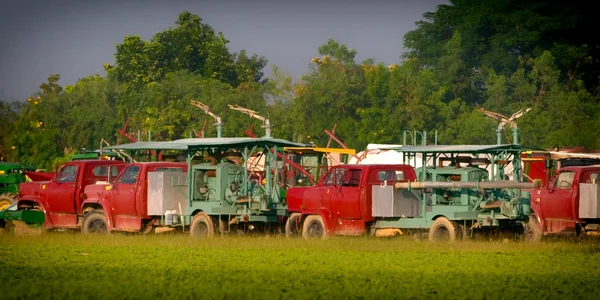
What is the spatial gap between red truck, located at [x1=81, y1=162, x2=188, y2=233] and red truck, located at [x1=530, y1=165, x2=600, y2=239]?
8.87 m

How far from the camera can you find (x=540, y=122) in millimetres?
62344

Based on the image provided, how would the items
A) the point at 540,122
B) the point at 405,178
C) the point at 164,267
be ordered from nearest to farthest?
the point at 164,267 < the point at 405,178 < the point at 540,122

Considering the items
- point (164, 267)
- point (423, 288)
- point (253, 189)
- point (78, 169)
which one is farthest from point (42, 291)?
point (78, 169)

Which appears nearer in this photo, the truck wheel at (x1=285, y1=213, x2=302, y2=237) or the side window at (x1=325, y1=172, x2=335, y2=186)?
the side window at (x1=325, y1=172, x2=335, y2=186)

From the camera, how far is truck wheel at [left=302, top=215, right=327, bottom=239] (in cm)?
3180

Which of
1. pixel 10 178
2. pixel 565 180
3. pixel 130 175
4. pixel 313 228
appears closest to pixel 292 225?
pixel 313 228

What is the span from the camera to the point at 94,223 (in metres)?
34.3

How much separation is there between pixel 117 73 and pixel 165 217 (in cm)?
5938

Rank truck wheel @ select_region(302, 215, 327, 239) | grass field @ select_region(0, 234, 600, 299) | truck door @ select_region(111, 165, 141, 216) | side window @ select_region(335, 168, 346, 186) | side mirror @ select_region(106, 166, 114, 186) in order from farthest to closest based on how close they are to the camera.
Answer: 1. side mirror @ select_region(106, 166, 114, 186)
2. truck door @ select_region(111, 165, 141, 216)
3. truck wheel @ select_region(302, 215, 327, 239)
4. side window @ select_region(335, 168, 346, 186)
5. grass field @ select_region(0, 234, 600, 299)

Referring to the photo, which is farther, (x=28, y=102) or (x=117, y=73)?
(x=117, y=73)

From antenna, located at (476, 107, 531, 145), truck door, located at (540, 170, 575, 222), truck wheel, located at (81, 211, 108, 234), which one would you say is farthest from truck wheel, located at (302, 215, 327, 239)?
truck wheel, located at (81, 211, 108, 234)

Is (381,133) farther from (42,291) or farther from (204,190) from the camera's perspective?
(42,291)

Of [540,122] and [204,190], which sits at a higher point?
[540,122]

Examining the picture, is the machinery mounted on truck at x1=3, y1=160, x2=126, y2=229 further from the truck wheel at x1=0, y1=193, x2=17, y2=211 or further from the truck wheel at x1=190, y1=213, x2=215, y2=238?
the truck wheel at x1=190, y1=213, x2=215, y2=238
